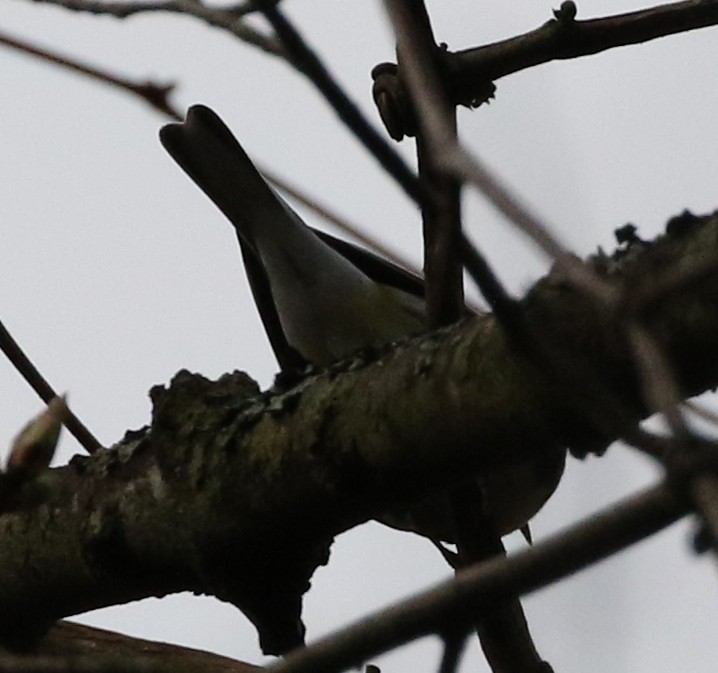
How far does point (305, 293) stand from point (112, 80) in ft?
5.18

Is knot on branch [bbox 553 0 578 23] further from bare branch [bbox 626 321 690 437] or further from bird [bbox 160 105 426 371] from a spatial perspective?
bare branch [bbox 626 321 690 437]

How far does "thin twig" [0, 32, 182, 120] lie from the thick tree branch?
1.29 feet

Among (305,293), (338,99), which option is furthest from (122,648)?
(338,99)

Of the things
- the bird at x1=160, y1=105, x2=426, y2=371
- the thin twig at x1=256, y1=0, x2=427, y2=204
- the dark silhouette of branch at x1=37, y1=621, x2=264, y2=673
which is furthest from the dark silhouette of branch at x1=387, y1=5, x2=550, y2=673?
the bird at x1=160, y1=105, x2=426, y2=371

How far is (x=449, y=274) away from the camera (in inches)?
60.1

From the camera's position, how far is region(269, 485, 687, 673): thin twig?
0.72 meters

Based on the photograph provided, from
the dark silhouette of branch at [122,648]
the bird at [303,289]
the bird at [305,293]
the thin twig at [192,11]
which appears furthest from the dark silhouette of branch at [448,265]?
the bird at [303,289]

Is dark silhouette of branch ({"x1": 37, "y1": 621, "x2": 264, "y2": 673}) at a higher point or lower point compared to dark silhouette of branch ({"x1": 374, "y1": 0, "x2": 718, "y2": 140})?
lower

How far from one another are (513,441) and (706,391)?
210 mm

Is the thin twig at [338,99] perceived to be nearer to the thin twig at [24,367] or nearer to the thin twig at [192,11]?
the thin twig at [192,11]

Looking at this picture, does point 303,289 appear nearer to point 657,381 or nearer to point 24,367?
point 24,367

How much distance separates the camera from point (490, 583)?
0.76m

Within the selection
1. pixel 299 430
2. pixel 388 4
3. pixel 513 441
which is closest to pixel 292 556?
pixel 299 430

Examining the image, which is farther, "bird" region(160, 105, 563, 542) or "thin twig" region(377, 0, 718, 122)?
"bird" region(160, 105, 563, 542)
